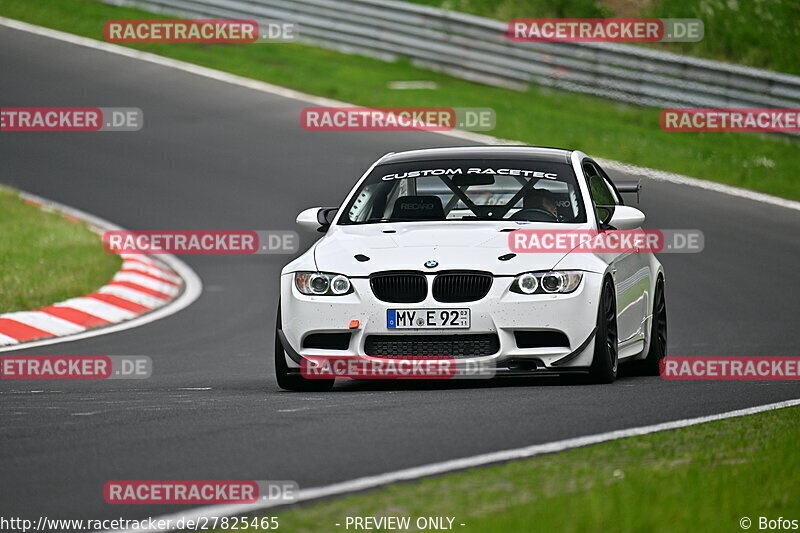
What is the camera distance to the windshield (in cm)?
1006

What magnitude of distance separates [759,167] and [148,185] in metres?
8.44

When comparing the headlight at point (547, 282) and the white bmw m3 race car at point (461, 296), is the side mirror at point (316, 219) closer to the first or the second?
the white bmw m3 race car at point (461, 296)

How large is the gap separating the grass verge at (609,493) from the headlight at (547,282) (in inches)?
94.4

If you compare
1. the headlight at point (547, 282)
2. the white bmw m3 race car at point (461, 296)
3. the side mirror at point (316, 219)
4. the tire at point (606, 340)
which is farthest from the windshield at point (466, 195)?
the headlight at point (547, 282)

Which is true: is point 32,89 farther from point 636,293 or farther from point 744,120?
point 636,293

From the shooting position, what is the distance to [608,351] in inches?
363

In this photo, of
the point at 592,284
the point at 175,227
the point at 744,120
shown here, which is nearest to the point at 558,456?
the point at 592,284

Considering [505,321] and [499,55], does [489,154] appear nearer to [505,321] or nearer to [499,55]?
[505,321]

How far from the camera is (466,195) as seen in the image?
1052cm

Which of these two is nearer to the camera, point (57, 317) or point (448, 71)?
point (57, 317)

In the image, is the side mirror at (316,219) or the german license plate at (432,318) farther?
the side mirror at (316,219)

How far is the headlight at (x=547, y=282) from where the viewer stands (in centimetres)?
897

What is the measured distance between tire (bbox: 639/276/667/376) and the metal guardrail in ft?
43.7

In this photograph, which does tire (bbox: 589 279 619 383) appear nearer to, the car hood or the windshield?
the car hood
